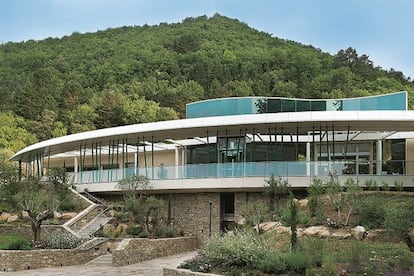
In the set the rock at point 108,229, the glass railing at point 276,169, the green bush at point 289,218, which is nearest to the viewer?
the green bush at point 289,218

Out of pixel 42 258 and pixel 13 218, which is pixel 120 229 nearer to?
pixel 42 258

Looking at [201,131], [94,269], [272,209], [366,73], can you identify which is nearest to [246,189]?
[272,209]

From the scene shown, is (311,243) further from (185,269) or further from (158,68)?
(158,68)

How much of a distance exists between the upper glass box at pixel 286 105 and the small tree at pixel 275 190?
5536 millimetres

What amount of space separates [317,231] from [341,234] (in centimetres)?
85

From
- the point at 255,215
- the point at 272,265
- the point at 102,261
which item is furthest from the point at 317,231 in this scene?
the point at 102,261

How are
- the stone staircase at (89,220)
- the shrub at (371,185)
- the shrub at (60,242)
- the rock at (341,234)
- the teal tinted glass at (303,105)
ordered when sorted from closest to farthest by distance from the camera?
the rock at (341,234) < the shrub at (60,242) < the shrub at (371,185) < the stone staircase at (89,220) < the teal tinted glass at (303,105)

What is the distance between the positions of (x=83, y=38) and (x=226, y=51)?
58.7 ft

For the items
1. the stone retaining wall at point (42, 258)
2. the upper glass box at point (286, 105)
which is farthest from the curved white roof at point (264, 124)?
the stone retaining wall at point (42, 258)

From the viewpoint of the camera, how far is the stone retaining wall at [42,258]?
20.4 metres

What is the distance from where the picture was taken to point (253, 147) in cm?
3047

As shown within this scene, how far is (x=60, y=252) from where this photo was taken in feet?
72.2

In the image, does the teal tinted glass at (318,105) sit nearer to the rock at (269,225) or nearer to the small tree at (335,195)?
the small tree at (335,195)

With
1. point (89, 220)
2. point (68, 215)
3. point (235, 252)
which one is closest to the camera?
point (235, 252)
